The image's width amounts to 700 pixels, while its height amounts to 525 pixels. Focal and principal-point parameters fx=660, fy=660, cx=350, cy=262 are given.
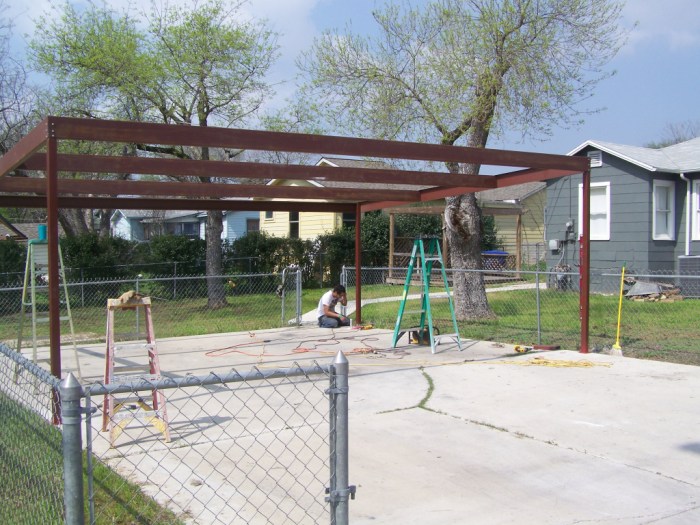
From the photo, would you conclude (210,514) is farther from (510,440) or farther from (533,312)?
(533,312)

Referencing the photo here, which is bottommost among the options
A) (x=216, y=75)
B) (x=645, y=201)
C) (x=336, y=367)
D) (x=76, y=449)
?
(x=76, y=449)

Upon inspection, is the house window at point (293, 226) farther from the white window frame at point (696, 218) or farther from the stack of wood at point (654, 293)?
the white window frame at point (696, 218)

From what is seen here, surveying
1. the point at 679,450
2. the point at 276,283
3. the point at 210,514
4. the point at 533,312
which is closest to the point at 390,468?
the point at 210,514

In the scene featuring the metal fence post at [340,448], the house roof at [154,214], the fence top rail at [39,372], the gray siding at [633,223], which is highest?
the house roof at [154,214]

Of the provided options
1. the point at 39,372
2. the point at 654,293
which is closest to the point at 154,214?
the point at 654,293

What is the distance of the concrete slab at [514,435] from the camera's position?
170 inches

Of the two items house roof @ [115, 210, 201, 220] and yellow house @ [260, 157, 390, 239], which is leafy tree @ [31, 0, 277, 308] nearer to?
yellow house @ [260, 157, 390, 239]

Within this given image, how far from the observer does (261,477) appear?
4836 millimetres

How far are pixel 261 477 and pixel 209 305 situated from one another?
533 inches

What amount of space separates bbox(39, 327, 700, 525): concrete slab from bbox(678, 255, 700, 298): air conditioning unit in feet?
29.3

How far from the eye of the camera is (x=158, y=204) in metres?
11.2

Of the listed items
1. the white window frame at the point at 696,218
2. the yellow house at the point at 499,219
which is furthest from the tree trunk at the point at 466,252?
the yellow house at the point at 499,219

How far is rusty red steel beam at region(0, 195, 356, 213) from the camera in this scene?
1029 centimetres

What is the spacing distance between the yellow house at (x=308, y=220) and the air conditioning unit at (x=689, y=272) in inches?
428
